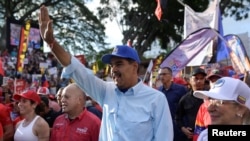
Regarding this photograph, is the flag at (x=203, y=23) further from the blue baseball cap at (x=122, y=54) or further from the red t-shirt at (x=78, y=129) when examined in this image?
the blue baseball cap at (x=122, y=54)

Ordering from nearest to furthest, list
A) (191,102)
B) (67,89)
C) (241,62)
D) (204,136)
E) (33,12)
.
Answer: (204,136) < (67,89) < (191,102) < (241,62) < (33,12)

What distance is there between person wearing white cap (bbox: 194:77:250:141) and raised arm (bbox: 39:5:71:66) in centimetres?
108

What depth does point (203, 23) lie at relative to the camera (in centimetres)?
954

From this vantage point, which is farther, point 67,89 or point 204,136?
point 67,89

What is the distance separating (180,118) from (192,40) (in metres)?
2.90

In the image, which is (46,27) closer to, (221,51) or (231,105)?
(231,105)

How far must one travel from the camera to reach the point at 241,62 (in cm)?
755

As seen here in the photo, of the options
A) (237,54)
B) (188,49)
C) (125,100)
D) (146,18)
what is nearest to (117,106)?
(125,100)

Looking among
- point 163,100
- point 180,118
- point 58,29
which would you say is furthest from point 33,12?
point 163,100

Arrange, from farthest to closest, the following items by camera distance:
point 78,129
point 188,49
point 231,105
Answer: point 188,49
point 78,129
point 231,105

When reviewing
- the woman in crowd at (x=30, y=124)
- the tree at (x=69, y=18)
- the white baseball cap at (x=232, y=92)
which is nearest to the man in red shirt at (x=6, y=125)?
the woman in crowd at (x=30, y=124)

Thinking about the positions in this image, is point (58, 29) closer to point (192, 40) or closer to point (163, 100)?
point (192, 40)

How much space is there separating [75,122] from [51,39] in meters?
1.29

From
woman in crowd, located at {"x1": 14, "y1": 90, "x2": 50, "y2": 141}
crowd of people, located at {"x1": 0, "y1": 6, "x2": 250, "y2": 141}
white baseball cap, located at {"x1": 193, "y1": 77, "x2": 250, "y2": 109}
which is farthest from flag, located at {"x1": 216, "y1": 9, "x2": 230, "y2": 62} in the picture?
white baseball cap, located at {"x1": 193, "y1": 77, "x2": 250, "y2": 109}
